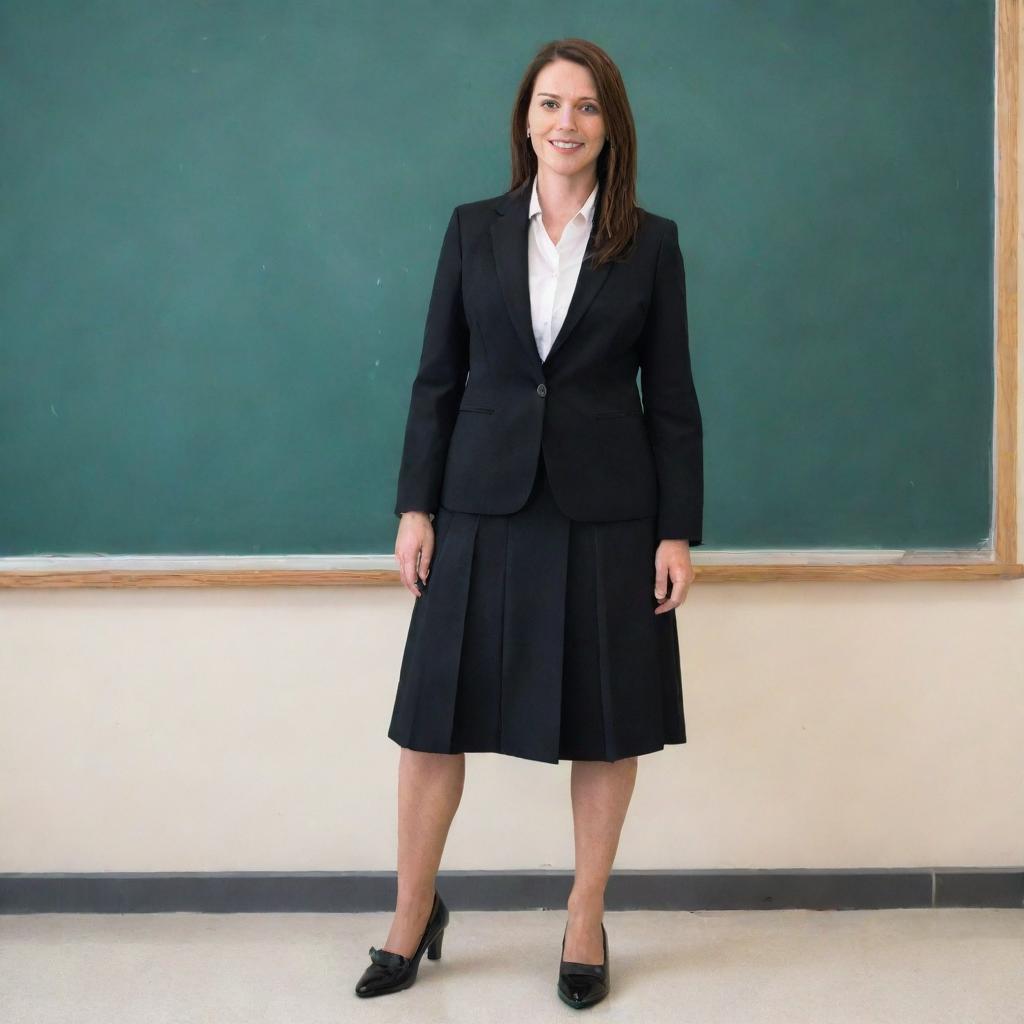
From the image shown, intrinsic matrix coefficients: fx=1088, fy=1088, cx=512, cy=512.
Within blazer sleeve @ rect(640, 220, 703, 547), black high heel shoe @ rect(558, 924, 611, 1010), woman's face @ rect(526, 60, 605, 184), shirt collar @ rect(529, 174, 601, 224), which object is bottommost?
black high heel shoe @ rect(558, 924, 611, 1010)

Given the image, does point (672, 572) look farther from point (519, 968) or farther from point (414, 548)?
point (519, 968)

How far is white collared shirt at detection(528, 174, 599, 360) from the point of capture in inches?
70.1

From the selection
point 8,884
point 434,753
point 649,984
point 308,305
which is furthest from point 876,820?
point 8,884

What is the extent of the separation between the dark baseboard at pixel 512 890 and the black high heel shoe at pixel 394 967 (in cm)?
32

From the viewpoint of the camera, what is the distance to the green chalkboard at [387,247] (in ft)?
7.00

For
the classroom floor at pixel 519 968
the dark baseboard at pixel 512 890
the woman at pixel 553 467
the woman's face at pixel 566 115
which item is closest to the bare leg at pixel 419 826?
the woman at pixel 553 467

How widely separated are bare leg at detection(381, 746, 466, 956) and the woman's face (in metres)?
1.01

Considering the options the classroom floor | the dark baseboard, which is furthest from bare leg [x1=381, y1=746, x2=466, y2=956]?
the dark baseboard

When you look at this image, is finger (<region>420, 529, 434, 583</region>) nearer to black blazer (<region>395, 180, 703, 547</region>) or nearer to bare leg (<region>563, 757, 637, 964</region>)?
black blazer (<region>395, 180, 703, 547</region>)

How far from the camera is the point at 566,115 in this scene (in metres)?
1.72

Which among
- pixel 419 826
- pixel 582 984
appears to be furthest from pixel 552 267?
pixel 582 984

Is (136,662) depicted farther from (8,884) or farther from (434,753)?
(434,753)

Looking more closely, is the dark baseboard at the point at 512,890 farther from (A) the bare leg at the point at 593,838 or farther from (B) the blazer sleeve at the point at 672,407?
(B) the blazer sleeve at the point at 672,407

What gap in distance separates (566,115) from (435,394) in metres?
0.49
